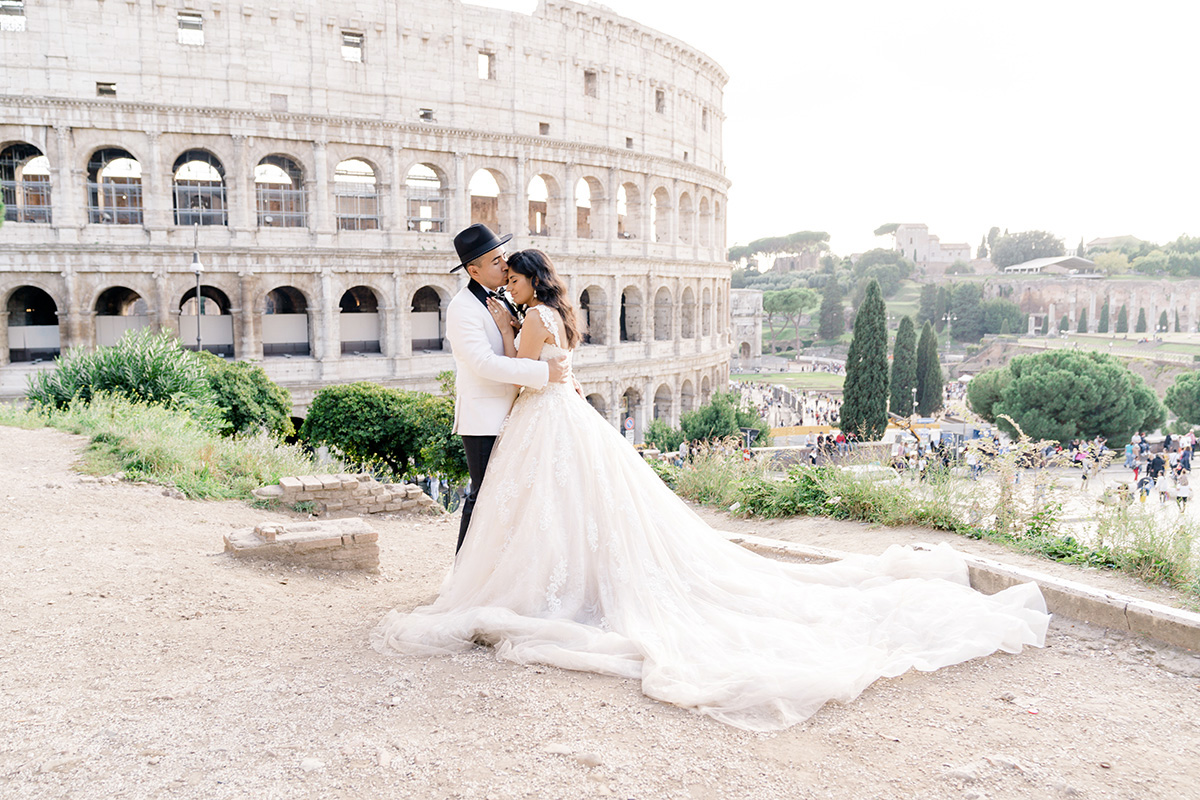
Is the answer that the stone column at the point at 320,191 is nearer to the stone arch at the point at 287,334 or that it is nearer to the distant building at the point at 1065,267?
the stone arch at the point at 287,334

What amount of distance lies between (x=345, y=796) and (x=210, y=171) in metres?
23.0

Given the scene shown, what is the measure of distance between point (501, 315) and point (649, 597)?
159cm

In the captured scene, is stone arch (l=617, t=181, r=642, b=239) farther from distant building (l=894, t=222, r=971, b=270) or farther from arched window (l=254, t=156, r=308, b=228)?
distant building (l=894, t=222, r=971, b=270)

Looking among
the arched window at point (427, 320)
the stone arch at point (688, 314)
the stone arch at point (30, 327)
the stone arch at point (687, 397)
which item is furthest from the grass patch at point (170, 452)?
the stone arch at point (688, 314)

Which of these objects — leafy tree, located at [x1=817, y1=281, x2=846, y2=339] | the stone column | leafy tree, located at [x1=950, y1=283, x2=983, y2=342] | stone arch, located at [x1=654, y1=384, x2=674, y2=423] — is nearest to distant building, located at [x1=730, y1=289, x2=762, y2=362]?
leafy tree, located at [x1=817, y1=281, x2=846, y2=339]

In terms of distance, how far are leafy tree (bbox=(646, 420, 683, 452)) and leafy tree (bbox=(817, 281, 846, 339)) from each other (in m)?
60.2

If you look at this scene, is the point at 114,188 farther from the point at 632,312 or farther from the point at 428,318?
the point at 632,312

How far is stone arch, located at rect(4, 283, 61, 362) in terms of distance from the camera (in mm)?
20297

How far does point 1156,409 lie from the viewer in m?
33.2

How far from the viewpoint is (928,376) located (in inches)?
1617

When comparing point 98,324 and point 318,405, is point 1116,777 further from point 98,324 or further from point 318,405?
point 98,324

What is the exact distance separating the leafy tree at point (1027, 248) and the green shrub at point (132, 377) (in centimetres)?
11161

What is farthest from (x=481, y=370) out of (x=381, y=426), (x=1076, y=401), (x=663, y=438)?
(x=1076, y=401)

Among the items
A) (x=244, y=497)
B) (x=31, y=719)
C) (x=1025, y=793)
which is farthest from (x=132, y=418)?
(x=1025, y=793)
